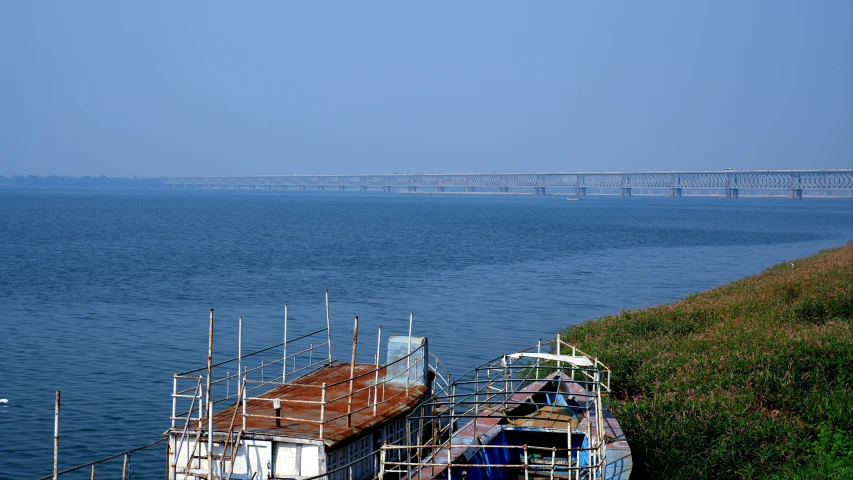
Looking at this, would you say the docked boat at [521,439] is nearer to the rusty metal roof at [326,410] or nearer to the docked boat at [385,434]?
the docked boat at [385,434]

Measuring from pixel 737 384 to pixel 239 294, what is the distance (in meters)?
33.0

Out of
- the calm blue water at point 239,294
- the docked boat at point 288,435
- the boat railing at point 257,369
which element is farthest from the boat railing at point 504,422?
the calm blue water at point 239,294

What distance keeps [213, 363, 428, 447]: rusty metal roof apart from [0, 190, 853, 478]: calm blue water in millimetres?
4720

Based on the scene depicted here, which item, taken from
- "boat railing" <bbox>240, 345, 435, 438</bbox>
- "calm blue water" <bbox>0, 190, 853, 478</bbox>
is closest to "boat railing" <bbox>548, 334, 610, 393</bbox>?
"boat railing" <bbox>240, 345, 435, 438</bbox>

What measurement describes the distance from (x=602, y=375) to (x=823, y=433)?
691 centimetres

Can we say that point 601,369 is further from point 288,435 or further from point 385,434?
point 288,435

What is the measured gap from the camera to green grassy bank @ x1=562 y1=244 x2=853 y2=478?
19.6m

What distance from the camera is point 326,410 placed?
1805 centimetres

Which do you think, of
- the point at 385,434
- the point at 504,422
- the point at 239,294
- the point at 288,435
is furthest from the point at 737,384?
the point at 239,294

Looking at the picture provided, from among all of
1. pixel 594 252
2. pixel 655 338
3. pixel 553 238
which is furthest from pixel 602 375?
pixel 553 238

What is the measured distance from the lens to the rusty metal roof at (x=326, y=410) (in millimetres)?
16203

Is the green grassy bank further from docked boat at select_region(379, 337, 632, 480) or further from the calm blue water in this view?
the calm blue water

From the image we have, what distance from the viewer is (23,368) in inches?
1222

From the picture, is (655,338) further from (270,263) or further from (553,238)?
(553,238)
